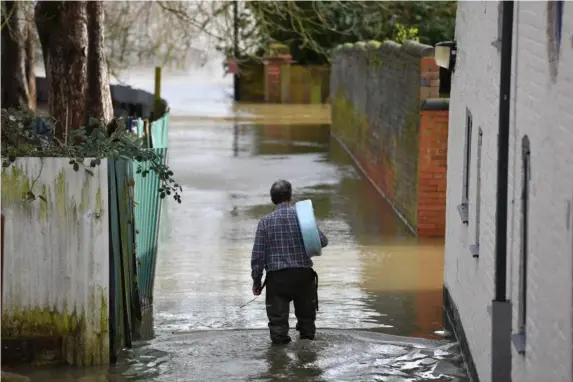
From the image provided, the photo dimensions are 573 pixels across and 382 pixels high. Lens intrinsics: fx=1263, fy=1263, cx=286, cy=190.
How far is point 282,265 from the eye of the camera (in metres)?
9.74

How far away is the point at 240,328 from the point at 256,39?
92.6 feet

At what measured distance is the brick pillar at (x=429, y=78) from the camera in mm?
15328

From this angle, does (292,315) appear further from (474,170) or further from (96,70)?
(96,70)

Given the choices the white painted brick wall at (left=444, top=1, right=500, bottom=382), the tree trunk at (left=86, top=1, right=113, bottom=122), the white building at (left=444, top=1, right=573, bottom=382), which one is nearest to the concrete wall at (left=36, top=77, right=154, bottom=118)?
the tree trunk at (left=86, top=1, right=113, bottom=122)

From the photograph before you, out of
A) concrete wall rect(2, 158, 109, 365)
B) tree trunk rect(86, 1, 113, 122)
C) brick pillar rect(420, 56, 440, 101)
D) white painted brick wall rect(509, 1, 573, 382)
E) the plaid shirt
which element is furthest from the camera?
brick pillar rect(420, 56, 440, 101)

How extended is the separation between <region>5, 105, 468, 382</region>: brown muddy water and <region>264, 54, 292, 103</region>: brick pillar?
18182 mm

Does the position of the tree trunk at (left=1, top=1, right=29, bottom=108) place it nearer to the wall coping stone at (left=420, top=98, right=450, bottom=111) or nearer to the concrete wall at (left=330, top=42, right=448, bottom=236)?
the concrete wall at (left=330, top=42, right=448, bottom=236)

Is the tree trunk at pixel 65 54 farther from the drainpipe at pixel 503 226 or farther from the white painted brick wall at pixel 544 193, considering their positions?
the white painted brick wall at pixel 544 193

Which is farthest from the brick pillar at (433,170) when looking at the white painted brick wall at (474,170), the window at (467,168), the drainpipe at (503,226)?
the drainpipe at (503,226)

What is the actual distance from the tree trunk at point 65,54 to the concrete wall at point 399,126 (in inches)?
162

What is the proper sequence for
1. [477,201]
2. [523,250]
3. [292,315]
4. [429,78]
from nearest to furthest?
[523,250] < [477,201] < [292,315] < [429,78]

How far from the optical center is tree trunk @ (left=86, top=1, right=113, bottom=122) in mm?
15047

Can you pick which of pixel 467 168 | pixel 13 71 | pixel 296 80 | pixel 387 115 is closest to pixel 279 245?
pixel 467 168

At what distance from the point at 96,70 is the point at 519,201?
921 centimetres
